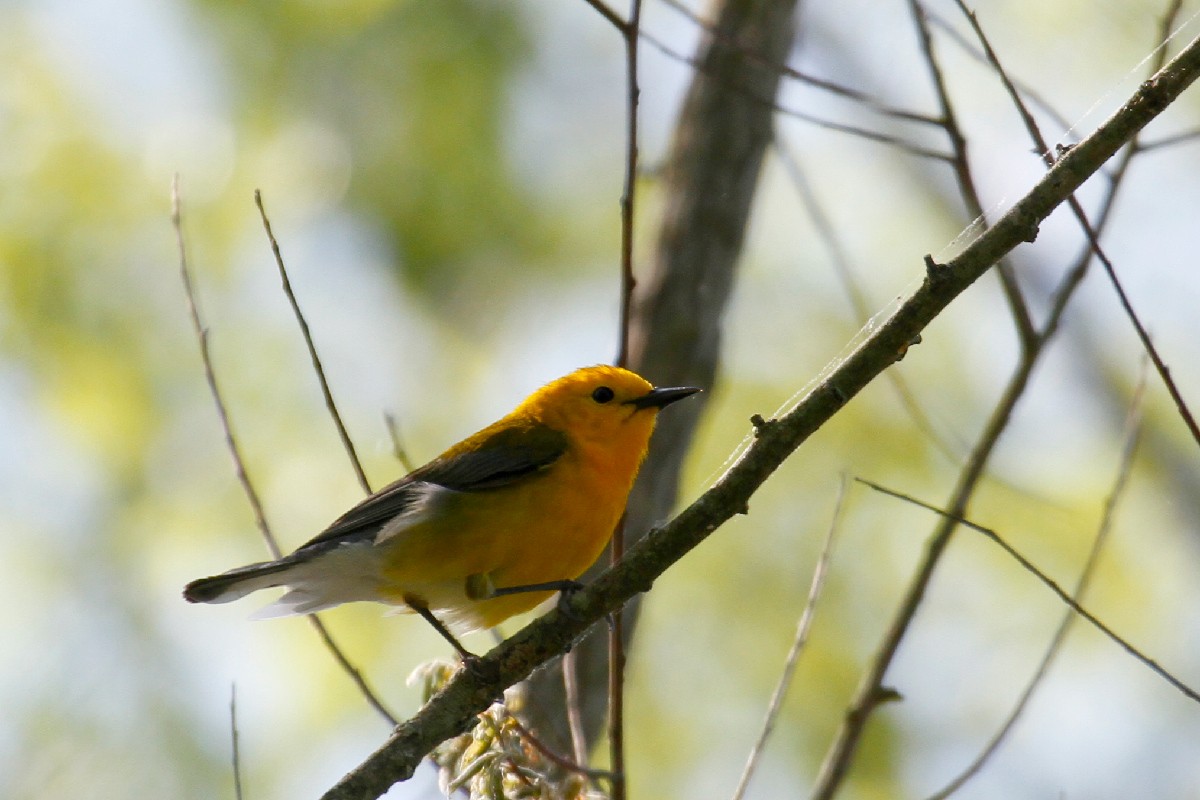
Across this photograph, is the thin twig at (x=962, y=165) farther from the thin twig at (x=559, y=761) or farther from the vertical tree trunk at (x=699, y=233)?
the thin twig at (x=559, y=761)

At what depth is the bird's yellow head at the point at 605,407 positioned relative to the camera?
5.52 m

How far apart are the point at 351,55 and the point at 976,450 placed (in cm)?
837

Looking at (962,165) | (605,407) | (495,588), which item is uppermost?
(962,165)

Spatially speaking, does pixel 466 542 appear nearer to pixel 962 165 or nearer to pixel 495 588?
pixel 495 588

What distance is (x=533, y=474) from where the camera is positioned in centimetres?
512

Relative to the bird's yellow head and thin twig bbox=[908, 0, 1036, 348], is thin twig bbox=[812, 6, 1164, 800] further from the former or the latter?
the bird's yellow head

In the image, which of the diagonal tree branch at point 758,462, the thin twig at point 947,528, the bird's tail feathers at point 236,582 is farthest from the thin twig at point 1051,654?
the bird's tail feathers at point 236,582

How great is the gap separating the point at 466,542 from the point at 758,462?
5.94ft

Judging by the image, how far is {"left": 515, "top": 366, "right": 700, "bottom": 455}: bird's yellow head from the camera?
5.52m

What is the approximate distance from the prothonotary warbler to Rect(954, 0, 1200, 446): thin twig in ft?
5.61

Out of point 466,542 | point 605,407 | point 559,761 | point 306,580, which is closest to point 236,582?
point 306,580

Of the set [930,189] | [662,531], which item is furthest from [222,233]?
[662,531]

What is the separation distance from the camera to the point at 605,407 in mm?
5664

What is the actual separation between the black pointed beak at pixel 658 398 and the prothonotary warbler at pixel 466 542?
0.37 meters
